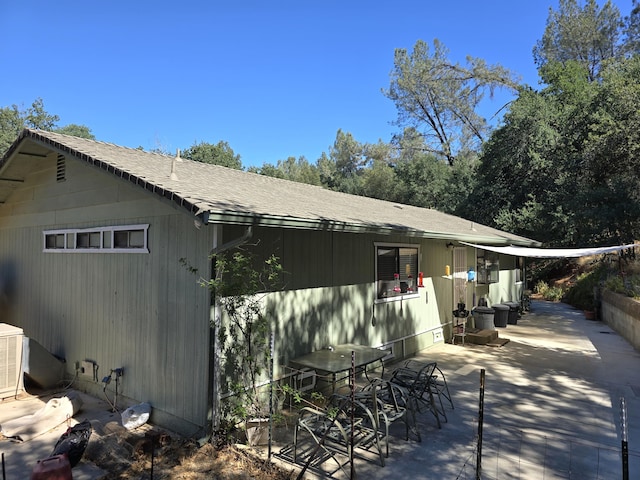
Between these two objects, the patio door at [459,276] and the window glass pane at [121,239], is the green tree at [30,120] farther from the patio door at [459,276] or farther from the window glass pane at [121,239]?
the patio door at [459,276]

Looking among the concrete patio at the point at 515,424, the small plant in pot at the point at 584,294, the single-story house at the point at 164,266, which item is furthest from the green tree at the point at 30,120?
the small plant in pot at the point at 584,294

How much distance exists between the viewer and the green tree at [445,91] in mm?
31375

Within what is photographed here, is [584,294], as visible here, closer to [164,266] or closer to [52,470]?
[164,266]

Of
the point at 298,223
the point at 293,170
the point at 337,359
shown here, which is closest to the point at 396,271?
the point at 337,359

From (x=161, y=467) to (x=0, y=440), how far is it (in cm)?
229

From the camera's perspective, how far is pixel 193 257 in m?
4.61

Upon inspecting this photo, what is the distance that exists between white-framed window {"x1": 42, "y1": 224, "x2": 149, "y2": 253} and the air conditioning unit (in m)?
1.45

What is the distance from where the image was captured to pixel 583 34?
2830 cm

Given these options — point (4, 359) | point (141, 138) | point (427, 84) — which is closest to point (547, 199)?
point (427, 84)

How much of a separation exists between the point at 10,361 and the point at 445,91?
3253 centimetres

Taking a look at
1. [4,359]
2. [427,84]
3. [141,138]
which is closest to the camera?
[4,359]

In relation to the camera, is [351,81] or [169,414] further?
[351,81]

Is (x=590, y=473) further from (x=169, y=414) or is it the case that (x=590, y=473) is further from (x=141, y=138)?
(x=141, y=138)

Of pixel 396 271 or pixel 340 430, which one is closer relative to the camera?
pixel 340 430
